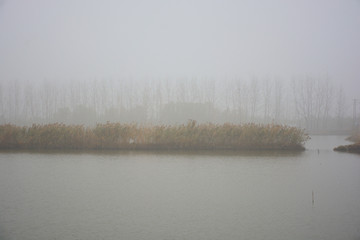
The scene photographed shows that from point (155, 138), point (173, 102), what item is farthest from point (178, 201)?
point (173, 102)

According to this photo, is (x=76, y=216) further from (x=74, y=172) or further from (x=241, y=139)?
(x=241, y=139)

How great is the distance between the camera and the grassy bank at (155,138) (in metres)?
13.2

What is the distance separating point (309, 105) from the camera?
4581 cm

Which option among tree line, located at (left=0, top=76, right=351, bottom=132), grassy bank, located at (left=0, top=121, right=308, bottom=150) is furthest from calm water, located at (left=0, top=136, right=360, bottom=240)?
tree line, located at (left=0, top=76, right=351, bottom=132)

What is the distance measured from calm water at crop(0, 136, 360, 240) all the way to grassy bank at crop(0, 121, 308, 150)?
4207 mm

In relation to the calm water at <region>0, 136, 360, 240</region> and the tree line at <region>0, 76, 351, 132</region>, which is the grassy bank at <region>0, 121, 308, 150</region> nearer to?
the calm water at <region>0, 136, 360, 240</region>

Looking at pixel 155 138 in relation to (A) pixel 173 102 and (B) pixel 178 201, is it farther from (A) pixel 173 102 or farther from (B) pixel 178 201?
(A) pixel 173 102

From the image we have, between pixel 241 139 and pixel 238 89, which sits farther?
pixel 238 89

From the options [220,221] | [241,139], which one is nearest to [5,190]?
[220,221]

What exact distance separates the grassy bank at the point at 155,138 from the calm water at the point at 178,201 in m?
4.21

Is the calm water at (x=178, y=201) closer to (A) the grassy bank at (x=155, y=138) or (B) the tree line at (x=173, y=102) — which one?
(A) the grassy bank at (x=155, y=138)

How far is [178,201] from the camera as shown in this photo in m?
5.21

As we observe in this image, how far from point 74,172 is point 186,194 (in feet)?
11.9

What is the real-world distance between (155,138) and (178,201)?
8324 mm
